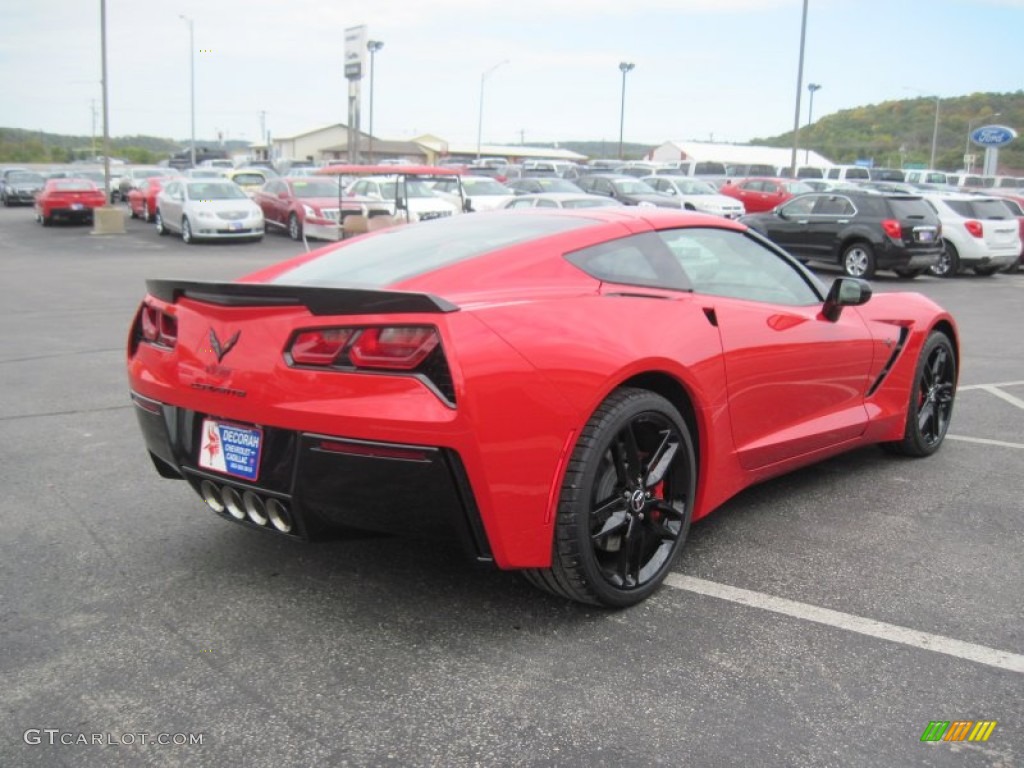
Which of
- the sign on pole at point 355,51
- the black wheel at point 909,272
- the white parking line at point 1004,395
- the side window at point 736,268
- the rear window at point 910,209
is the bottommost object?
the white parking line at point 1004,395

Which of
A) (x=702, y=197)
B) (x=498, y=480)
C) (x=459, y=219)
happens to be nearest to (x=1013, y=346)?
(x=459, y=219)

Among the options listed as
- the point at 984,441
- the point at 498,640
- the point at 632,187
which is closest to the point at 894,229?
the point at 632,187

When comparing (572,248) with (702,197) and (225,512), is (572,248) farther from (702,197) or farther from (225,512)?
(702,197)

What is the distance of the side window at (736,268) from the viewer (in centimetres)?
400

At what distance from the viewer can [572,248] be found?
3576mm

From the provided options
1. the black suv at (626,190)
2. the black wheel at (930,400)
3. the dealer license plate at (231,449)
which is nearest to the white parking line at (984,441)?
the black wheel at (930,400)

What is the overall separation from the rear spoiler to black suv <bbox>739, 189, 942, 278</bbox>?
14.9 meters

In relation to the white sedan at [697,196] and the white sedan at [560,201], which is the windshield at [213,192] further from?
the white sedan at [697,196]

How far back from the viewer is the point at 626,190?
2633 cm

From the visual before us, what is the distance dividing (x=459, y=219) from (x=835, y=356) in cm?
185

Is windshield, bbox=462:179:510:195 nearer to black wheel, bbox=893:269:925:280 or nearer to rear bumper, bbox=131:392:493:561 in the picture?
black wheel, bbox=893:269:925:280

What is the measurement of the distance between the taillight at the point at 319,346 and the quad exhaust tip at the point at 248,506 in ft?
1.55

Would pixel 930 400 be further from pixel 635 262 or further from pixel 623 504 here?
pixel 623 504

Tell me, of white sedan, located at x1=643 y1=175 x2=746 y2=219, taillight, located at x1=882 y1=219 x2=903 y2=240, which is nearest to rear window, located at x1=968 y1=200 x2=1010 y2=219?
taillight, located at x1=882 y1=219 x2=903 y2=240
